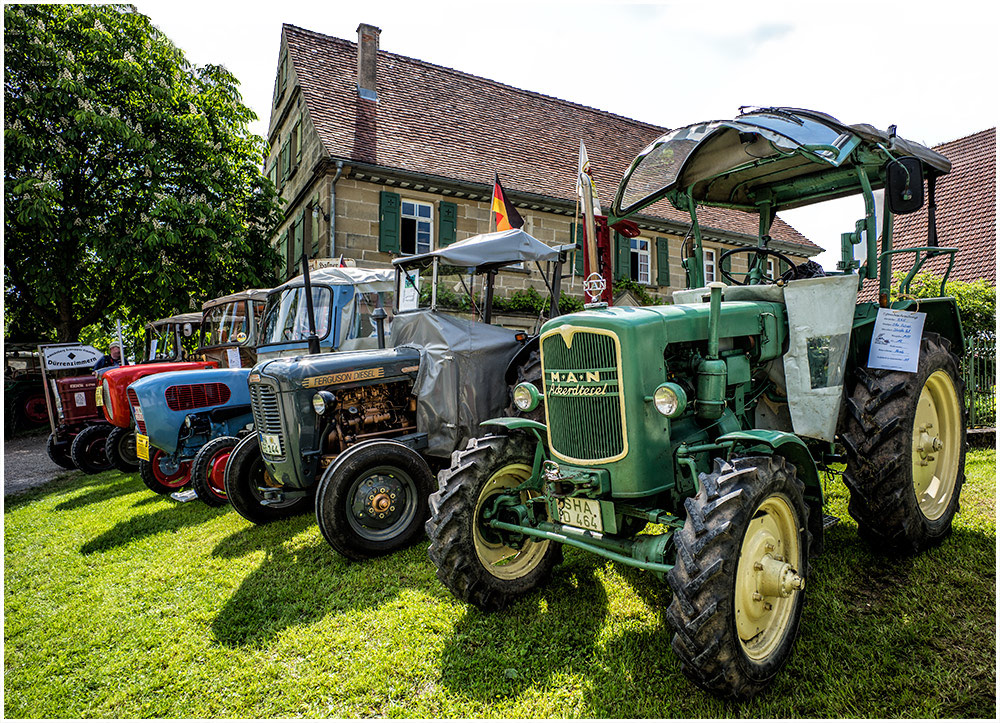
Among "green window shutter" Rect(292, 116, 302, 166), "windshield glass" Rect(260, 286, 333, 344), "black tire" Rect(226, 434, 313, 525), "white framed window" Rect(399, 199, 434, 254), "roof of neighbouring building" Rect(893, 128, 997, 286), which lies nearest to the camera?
"black tire" Rect(226, 434, 313, 525)

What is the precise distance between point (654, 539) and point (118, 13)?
695 inches

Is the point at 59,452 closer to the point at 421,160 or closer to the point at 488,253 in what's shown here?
the point at 488,253

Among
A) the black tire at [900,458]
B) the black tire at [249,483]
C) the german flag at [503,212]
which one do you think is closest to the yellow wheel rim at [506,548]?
the black tire at [900,458]

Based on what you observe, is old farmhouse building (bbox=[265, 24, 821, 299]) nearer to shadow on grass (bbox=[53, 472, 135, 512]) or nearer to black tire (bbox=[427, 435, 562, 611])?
shadow on grass (bbox=[53, 472, 135, 512])

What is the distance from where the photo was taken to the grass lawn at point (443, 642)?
254 centimetres

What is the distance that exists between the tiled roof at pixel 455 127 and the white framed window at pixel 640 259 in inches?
38.7

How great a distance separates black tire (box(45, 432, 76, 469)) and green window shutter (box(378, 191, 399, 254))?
669cm

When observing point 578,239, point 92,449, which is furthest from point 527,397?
point 92,449

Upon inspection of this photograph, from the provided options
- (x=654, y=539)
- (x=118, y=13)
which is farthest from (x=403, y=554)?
(x=118, y=13)

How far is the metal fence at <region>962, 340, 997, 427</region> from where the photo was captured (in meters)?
7.16

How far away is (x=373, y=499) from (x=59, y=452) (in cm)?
779

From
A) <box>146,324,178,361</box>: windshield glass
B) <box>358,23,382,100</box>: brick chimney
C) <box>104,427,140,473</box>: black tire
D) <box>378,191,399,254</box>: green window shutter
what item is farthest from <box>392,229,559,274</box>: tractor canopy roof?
<box>358,23,382,100</box>: brick chimney

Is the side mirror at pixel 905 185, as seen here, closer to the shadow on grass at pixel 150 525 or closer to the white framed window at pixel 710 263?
the shadow on grass at pixel 150 525

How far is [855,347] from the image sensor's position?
394 cm
